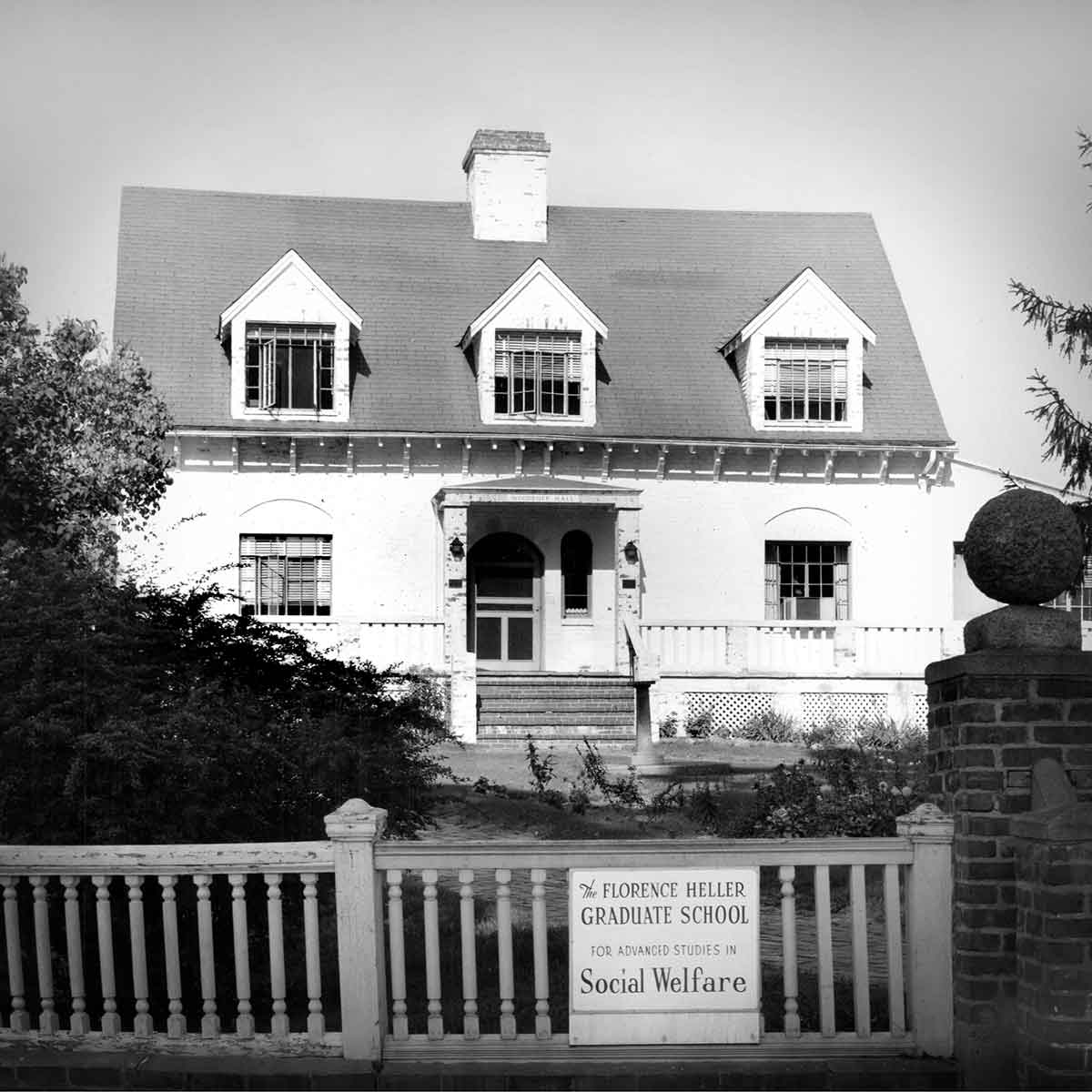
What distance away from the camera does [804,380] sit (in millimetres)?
25844

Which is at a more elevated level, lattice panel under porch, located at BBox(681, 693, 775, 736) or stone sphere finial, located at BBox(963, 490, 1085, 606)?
stone sphere finial, located at BBox(963, 490, 1085, 606)

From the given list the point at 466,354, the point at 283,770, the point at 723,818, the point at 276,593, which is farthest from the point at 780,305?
the point at 283,770

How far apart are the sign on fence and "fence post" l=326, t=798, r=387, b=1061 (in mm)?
751

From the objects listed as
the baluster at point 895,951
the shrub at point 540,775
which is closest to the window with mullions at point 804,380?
the shrub at point 540,775

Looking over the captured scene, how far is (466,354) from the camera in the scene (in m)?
26.0

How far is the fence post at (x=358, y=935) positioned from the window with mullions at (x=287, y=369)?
62.0 feet

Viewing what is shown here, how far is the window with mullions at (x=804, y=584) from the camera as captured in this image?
25734mm

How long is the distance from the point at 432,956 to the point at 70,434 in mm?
13934

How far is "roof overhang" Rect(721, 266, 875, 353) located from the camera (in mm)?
25578

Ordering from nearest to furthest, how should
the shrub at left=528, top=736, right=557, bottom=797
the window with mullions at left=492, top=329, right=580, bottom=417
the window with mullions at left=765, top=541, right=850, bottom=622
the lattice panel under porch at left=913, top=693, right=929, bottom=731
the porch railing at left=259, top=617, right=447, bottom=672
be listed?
the shrub at left=528, top=736, right=557, bottom=797, the porch railing at left=259, top=617, right=447, bottom=672, the lattice panel under porch at left=913, top=693, right=929, bottom=731, the window with mullions at left=492, top=329, right=580, bottom=417, the window with mullions at left=765, top=541, right=850, bottom=622

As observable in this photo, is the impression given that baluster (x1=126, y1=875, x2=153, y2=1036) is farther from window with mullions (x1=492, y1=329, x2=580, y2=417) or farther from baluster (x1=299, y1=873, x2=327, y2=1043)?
window with mullions (x1=492, y1=329, x2=580, y2=417)

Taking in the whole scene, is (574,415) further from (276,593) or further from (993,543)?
(993,543)

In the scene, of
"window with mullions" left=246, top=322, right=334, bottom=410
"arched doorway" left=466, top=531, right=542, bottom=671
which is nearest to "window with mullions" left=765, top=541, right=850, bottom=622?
"arched doorway" left=466, top=531, right=542, bottom=671

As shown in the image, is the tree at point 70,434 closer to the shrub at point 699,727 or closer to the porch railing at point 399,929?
the shrub at point 699,727
